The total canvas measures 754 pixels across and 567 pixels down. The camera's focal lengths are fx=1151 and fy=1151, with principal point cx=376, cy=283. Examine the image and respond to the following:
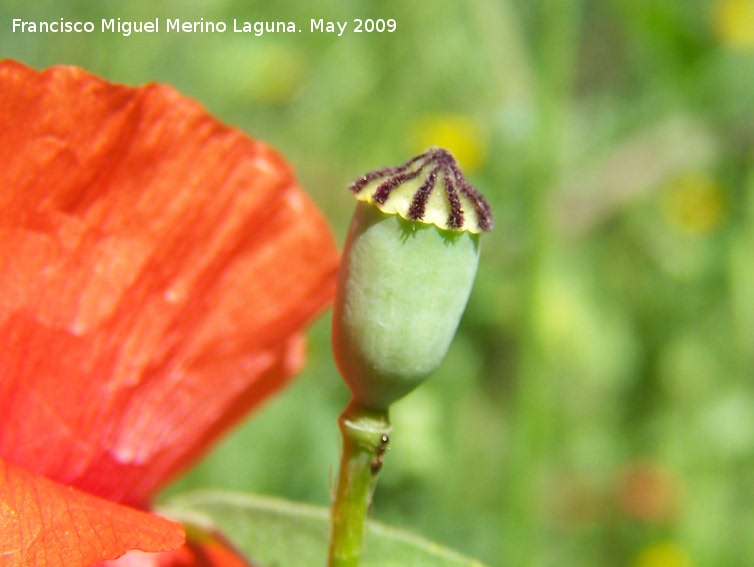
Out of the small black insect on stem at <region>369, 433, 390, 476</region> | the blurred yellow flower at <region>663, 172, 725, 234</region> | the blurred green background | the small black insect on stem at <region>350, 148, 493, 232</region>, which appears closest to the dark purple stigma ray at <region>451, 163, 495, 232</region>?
the small black insect on stem at <region>350, 148, 493, 232</region>

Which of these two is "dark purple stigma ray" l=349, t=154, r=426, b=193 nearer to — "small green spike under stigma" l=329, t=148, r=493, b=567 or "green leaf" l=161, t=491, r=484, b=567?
"small green spike under stigma" l=329, t=148, r=493, b=567

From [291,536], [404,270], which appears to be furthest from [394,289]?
[291,536]

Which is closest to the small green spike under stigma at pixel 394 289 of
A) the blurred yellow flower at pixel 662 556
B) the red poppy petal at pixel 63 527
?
the red poppy petal at pixel 63 527

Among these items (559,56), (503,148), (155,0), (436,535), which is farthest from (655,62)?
(155,0)

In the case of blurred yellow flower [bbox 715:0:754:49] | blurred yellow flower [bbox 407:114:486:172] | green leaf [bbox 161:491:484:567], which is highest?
blurred yellow flower [bbox 715:0:754:49]

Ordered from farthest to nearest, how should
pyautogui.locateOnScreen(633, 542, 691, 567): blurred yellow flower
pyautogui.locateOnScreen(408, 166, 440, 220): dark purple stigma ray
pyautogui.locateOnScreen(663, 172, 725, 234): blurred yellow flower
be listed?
pyautogui.locateOnScreen(663, 172, 725, 234): blurred yellow flower → pyautogui.locateOnScreen(633, 542, 691, 567): blurred yellow flower → pyautogui.locateOnScreen(408, 166, 440, 220): dark purple stigma ray

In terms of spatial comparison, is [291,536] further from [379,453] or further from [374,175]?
[374,175]
